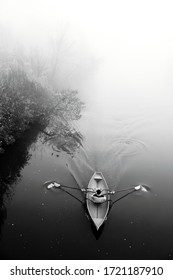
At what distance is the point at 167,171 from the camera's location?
73.9ft

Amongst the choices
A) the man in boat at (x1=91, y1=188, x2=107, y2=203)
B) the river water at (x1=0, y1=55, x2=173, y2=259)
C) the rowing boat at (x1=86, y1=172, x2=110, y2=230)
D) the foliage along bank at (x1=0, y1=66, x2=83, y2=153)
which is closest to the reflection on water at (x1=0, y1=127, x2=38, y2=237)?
the river water at (x1=0, y1=55, x2=173, y2=259)

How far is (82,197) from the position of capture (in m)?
18.4

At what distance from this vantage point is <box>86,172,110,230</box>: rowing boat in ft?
52.8

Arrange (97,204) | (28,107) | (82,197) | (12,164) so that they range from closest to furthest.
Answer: (97,204) → (82,197) → (12,164) → (28,107)

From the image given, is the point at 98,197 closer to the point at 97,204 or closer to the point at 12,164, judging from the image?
the point at 97,204

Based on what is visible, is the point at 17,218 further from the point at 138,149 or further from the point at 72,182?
the point at 138,149

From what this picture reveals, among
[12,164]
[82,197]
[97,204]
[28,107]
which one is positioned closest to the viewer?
[97,204]

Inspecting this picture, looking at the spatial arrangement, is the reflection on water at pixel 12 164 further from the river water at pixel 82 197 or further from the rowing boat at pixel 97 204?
the rowing boat at pixel 97 204

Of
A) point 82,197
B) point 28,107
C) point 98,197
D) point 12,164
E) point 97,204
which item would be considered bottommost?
point 97,204

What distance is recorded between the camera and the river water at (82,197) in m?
14.9

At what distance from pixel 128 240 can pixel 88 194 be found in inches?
156

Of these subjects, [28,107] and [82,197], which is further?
[28,107]

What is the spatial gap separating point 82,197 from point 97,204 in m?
1.79

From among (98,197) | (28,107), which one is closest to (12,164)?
(28,107)
